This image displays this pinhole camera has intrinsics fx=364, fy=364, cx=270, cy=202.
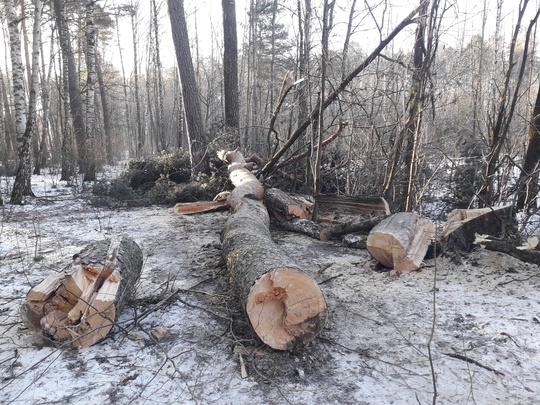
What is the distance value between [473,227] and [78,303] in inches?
156

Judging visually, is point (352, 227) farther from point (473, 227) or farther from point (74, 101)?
point (74, 101)

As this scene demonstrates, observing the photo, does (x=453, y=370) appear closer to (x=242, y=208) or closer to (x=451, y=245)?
(x=451, y=245)

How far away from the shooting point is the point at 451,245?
4129 mm

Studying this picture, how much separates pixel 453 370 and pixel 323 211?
362 cm

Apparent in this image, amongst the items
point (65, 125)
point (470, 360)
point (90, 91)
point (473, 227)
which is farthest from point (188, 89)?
point (470, 360)

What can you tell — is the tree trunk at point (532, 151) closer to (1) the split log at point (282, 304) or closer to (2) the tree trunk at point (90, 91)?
(1) the split log at point (282, 304)

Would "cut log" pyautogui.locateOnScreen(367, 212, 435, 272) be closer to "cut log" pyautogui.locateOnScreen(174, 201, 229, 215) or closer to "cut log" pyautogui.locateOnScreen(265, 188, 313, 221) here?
"cut log" pyautogui.locateOnScreen(265, 188, 313, 221)

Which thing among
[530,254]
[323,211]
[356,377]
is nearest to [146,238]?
[323,211]

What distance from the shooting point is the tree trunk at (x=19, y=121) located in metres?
8.15

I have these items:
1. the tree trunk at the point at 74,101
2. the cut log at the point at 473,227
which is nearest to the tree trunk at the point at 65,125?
the tree trunk at the point at 74,101

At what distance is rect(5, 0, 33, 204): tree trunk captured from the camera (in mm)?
8148

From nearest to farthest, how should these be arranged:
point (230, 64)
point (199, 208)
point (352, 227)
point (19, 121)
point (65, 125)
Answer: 1. point (352, 227)
2. point (199, 208)
3. point (19, 121)
4. point (230, 64)
5. point (65, 125)

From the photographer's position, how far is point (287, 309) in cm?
252

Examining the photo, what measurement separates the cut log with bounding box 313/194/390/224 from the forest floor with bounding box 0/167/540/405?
126cm
